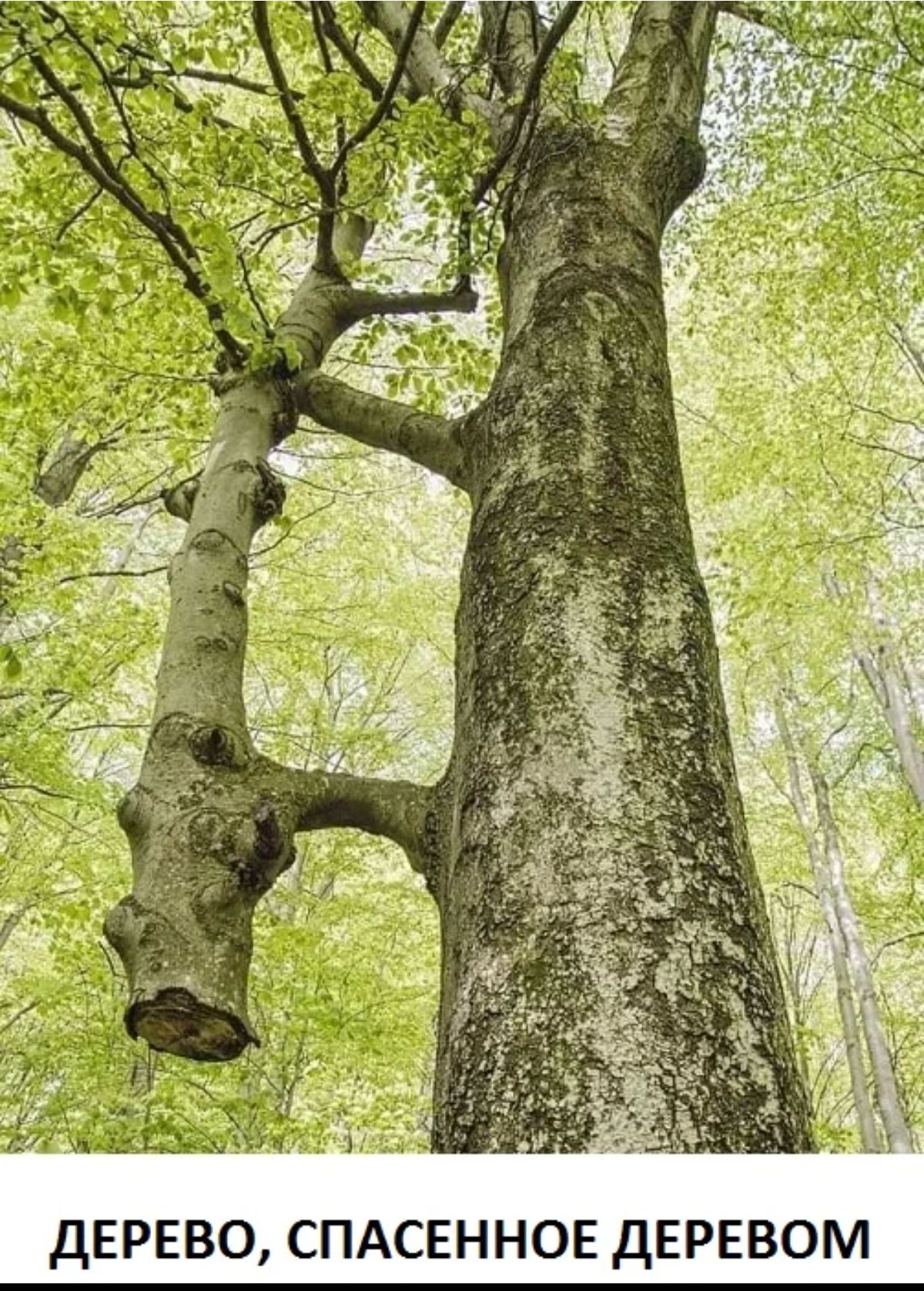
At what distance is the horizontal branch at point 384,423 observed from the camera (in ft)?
7.80

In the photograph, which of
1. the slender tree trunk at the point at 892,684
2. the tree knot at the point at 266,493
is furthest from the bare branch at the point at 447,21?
the slender tree trunk at the point at 892,684

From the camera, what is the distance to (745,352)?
1080 centimetres

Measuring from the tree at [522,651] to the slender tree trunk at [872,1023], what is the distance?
7699mm

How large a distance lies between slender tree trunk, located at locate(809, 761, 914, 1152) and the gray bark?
25.7 feet

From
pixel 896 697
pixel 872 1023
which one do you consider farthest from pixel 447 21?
pixel 872 1023

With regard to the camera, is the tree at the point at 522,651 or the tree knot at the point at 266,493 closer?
the tree at the point at 522,651

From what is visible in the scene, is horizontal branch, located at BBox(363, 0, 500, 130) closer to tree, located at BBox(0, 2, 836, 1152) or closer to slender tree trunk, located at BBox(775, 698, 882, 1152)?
tree, located at BBox(0, 2, 836, 1152)

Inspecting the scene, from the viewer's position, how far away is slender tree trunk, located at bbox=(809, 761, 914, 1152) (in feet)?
27.6

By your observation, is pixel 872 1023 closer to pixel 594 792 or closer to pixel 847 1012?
pixel 847 1012

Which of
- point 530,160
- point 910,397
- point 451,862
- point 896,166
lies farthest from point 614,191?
point 910,397

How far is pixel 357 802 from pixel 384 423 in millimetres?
1159

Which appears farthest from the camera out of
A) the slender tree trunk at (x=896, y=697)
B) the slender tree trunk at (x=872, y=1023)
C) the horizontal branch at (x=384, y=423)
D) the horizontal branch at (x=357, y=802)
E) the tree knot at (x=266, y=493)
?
the slender tree trunk at (x=896, y=697)

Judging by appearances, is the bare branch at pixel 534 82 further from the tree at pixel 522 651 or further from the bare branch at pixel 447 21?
the bare branch at pixel 447 21

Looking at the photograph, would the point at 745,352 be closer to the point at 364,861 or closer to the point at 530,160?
the point at 364,861
